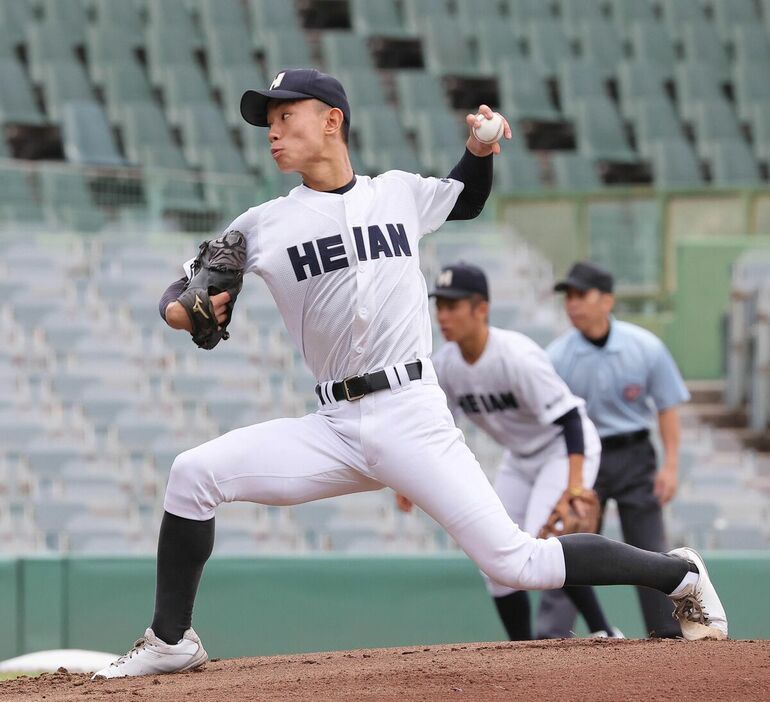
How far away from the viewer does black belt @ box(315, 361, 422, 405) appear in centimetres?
405

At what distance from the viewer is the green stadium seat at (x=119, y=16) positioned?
14.2 metres

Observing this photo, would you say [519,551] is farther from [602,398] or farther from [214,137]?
[214,137]

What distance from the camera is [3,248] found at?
1064 cm

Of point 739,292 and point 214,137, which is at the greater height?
point 214,137

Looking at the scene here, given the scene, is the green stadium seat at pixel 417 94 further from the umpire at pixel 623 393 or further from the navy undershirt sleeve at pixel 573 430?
the navy undershirt sleeve at pixel 573 430

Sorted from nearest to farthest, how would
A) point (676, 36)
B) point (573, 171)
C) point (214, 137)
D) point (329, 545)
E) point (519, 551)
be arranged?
1. point (519, 551)
2. point (329, 545)
3. point (214, 137)
4. point (573, 171)
5. point (676, 36)

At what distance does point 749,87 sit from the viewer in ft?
52.7

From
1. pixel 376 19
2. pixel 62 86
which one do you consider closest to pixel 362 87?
pixel 376 19

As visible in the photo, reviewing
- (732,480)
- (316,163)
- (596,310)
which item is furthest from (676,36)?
(316,163)

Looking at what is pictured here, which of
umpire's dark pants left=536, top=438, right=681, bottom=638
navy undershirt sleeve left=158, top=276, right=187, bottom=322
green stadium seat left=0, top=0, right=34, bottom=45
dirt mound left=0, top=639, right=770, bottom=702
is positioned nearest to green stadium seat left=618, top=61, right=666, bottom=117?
green stadium seat left=0, top=0, right=34, bottom=45

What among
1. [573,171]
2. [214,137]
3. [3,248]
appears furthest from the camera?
[573,171]

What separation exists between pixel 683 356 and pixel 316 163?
7.83 meters

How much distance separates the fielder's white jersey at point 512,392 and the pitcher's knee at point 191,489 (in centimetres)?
187

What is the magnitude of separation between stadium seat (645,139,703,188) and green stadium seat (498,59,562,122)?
1101 mm
